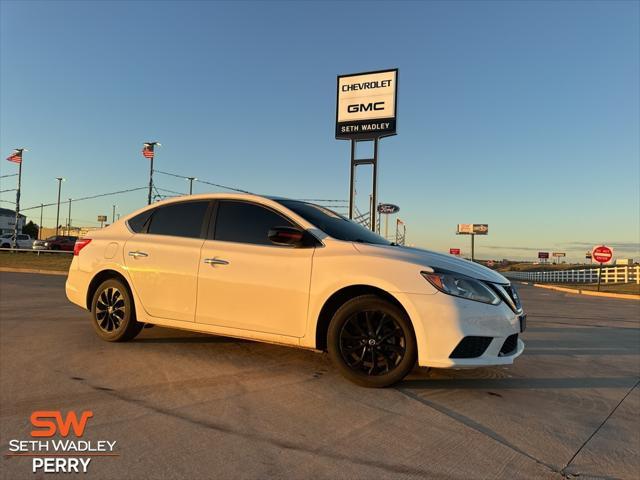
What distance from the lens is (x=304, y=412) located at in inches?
134

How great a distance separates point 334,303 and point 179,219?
2129 millimetres

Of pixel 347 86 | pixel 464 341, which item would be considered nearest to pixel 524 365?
pixel 464 341

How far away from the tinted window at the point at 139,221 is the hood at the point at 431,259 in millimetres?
2680

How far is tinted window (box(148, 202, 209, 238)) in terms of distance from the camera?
5.12 meters

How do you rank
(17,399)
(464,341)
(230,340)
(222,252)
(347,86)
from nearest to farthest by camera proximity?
(17,399) < (464,341) < (222,252) < (230,340) < (347,86)

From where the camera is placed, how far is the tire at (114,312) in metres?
5.28

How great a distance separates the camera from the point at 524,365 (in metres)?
5.17

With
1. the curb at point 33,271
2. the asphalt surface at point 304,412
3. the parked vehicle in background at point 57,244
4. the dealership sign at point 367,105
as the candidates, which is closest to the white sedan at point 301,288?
the asphalt surface at point 304,412

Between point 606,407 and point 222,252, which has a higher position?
point 222,252

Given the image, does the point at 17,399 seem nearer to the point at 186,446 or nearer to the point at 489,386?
the point at 186,446

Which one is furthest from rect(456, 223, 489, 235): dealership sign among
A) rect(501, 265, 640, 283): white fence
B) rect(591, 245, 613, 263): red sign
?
rect(591, 245, 613, 263): red sign

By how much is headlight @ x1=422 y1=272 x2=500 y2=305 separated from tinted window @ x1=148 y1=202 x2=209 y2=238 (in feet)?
8.34

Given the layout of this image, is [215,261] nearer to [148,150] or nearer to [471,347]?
[471,347]

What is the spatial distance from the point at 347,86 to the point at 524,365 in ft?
55.6
